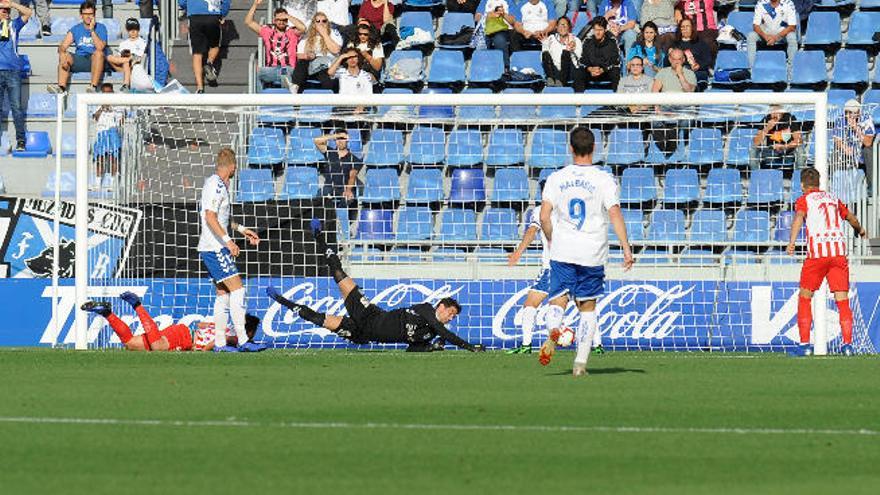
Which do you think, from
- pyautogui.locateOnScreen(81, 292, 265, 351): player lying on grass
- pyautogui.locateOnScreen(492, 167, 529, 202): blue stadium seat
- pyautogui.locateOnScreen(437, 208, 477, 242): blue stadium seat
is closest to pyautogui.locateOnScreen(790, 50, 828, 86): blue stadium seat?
pyautogui.locateOnScreen(492, 167, 529, 202): blue stadium seat

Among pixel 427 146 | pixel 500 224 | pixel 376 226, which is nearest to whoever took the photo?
pixel 376 226

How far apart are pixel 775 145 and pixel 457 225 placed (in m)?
4.17

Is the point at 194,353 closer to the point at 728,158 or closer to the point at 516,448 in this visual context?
the point at 728,158

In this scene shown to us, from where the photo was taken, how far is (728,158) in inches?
872

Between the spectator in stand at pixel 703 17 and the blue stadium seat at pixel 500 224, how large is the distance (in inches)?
207

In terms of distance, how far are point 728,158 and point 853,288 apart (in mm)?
2770

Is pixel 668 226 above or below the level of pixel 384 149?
below

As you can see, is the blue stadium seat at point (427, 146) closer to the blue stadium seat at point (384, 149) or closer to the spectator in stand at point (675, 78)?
the blue stadium seat at point (384, 149)

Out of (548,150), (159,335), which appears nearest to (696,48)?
(548,150)

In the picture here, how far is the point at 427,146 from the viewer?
74.0 feet

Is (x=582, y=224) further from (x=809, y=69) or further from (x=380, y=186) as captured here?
(x=809, y=69)

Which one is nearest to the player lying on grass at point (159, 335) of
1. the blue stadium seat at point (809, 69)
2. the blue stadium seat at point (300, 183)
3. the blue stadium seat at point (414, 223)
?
the blue stadium seat at point (300, 183)

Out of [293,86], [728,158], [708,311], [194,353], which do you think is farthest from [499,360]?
[293,86]

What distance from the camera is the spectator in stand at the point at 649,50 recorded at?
25.2m
